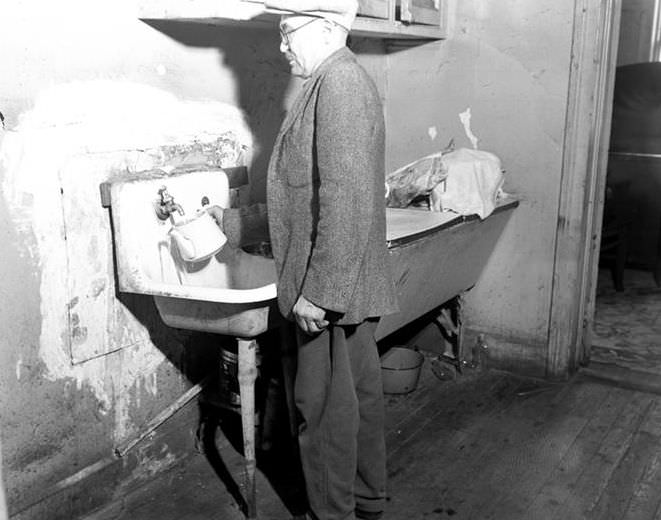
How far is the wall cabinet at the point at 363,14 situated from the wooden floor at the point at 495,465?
152 cm

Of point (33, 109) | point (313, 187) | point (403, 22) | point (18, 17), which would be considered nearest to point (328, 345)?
point (313, 187)

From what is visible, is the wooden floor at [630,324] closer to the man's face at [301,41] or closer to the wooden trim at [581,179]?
the wooden trim at [581,179]

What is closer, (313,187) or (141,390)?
(313,187)

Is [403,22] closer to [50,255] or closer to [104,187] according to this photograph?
[104,187]

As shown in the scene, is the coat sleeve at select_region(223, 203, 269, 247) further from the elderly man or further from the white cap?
the white cap

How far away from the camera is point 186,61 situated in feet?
7.97

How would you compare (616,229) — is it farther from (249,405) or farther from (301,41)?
(301,41)

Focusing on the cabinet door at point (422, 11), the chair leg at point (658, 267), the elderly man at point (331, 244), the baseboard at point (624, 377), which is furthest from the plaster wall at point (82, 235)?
the chair leg at point (658, 267)

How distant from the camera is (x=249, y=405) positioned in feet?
7.13

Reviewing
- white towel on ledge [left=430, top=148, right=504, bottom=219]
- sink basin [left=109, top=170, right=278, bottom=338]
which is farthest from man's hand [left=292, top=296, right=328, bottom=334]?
white towel on ledge [left=430, top=148, right=504, bottom=219]

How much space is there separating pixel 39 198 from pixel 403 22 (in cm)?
167

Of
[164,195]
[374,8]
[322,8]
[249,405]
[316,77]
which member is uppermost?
[374,8]

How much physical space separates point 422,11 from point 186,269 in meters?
1.58

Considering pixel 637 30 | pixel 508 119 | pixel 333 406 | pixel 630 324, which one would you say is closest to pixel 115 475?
pixel 333 406
